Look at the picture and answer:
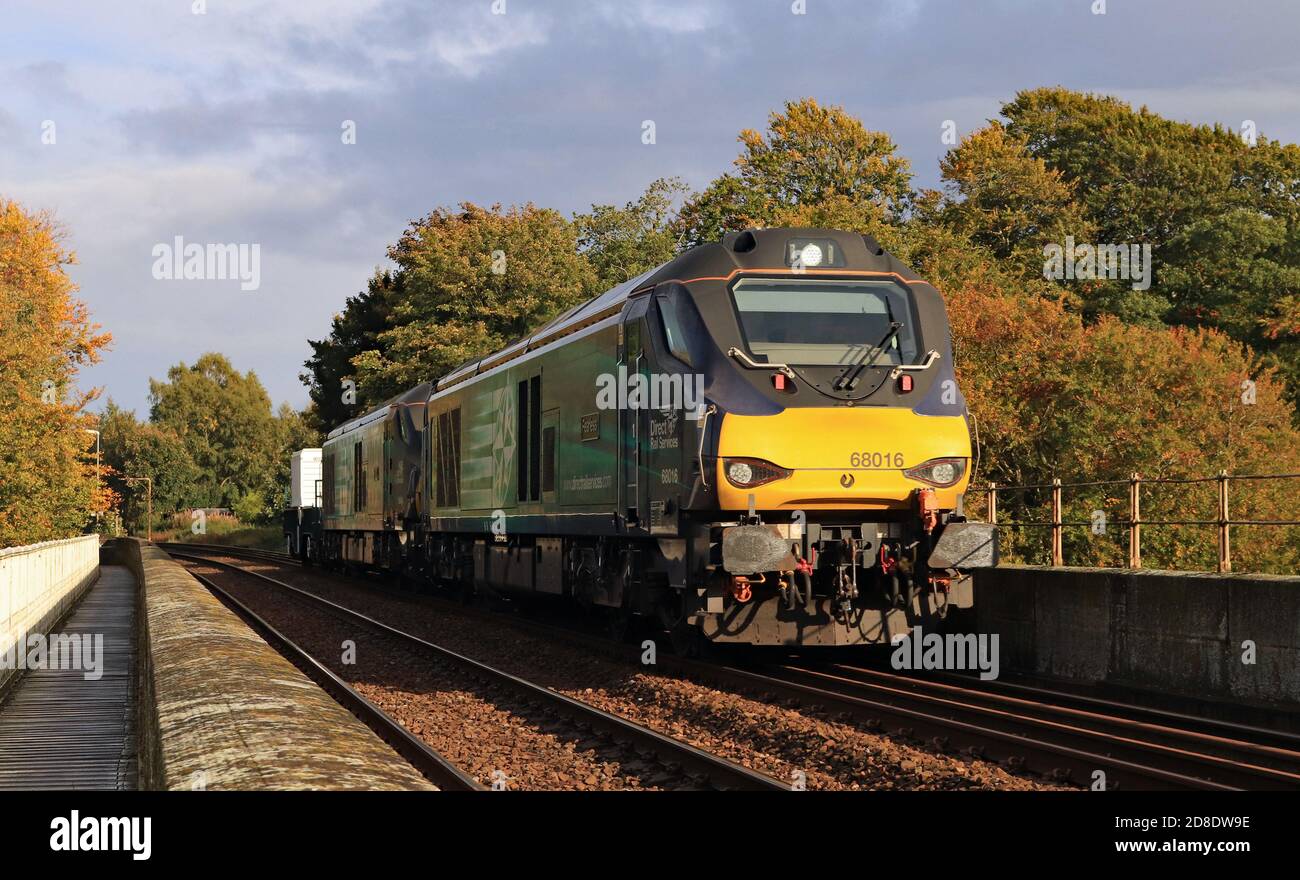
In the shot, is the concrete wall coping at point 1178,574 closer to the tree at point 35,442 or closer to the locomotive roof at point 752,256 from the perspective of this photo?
the locomotive roof at point 752,256

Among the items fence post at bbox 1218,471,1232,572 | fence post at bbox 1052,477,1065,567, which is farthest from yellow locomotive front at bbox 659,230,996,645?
fence post at bbox 1218,471,1232,572

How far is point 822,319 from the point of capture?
1332cm

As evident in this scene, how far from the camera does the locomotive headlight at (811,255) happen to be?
535 inches

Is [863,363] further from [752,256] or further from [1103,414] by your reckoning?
[1103,414]

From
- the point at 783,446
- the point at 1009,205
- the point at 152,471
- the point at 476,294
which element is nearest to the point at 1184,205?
the point at 1009,205

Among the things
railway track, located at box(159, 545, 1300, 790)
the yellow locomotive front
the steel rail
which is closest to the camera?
railway track, located at box(159, 545, 1300, 790)

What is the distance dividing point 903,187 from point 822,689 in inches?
1779

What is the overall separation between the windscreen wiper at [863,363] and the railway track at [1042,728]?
8.96ft

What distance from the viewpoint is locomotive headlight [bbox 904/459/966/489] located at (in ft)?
43.1

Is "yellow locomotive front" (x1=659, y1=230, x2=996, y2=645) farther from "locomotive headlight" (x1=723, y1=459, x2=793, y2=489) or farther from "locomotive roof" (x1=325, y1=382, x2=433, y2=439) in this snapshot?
"locomotive roof" (x1=325, y1=382, x2=433, y2=439)

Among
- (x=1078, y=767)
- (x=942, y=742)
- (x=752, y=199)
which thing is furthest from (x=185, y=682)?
(x=752, y=199)

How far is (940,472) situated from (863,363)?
1250 mm

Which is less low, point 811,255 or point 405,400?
point 811,255

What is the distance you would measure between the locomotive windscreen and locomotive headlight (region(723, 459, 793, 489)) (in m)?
0.98
